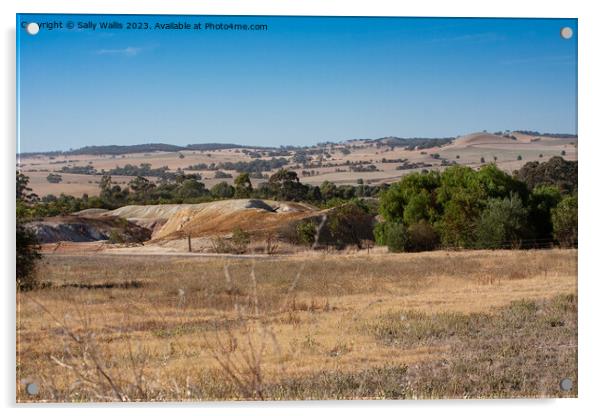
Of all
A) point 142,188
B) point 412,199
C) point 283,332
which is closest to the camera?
point 283,332

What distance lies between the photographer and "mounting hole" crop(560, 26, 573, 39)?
5.74 meters

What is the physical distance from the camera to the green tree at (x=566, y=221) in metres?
6.65

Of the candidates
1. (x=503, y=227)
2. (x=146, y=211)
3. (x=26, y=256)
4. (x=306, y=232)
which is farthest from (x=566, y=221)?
(x=26, y=256)

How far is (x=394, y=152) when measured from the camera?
6305 mm

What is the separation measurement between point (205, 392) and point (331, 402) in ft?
2.95

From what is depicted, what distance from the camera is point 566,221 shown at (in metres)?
7.08

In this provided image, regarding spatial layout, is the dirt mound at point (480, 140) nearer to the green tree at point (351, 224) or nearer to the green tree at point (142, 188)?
the green tree at point (351, 224)

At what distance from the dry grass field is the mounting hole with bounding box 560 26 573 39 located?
6.24ft

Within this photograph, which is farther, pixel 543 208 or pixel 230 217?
pixel 543 208

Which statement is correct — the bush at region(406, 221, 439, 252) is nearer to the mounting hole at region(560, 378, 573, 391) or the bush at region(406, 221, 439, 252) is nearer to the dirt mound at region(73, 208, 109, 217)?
the mounting hole at region(560, 378, 573, 391)

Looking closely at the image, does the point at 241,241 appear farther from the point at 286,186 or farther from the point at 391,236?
the point at 391,236

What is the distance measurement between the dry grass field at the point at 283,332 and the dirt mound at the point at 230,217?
28cm

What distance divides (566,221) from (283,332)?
2.96 m
